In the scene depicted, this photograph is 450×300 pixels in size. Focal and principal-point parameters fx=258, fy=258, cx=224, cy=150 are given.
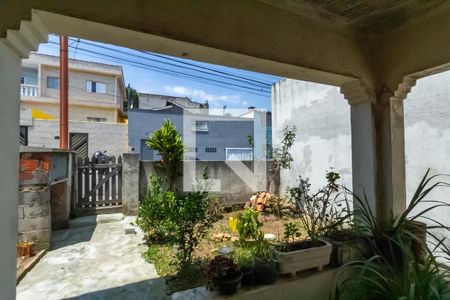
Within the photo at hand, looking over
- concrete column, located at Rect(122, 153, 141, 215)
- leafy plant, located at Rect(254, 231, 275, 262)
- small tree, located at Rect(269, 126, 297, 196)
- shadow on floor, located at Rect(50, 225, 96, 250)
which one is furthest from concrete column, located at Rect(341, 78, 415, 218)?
concrete column, located at Rect(122, 153, 141, 215)

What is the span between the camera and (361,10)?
1.92 m

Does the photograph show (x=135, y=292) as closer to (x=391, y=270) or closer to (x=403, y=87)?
(x=391, y=270)

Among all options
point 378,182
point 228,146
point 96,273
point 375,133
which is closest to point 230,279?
point 378,182

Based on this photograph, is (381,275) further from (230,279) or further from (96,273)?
(96,273)

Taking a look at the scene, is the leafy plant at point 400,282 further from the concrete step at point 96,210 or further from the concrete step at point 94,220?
the concrete step at point 96,210

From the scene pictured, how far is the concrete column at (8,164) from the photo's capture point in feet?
3.64

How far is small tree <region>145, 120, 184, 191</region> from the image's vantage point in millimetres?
5535

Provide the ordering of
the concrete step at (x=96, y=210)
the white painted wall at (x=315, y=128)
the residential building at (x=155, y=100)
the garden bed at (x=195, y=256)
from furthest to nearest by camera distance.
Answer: the residential building at (x=155, y=100) < the concrete step at (x=96, y=210) < the white painted wall at (x=315, y=128) < the garden bed at (x=195, y=256)

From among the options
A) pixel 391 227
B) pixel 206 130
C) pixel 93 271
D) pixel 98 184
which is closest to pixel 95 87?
pixel 206 130

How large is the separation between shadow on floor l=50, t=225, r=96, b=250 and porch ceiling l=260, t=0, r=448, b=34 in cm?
419

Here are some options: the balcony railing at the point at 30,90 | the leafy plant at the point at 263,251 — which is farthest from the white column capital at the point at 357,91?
the balcony railing at the point at 30,90

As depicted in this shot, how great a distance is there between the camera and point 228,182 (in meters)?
6.38

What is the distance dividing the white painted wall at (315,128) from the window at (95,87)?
12162mm

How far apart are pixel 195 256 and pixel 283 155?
3618mm
